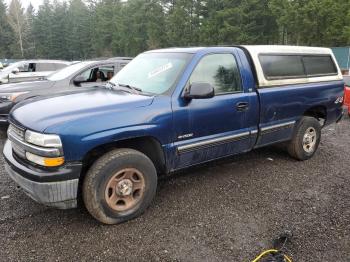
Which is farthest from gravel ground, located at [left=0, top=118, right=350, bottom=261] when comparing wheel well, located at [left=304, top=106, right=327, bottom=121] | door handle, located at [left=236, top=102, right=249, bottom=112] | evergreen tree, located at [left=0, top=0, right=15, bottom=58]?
evergreen tree, located at [left=0, top=0, right=15, bottom=58]

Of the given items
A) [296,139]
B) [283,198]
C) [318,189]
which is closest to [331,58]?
[296,139]

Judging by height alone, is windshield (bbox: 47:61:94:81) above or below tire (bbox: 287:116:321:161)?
above

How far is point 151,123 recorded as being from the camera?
3654mm

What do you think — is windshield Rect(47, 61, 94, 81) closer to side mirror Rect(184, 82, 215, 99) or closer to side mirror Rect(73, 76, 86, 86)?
side mirror Rect(73, 76, 86, 86)

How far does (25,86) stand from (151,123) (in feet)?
15.3

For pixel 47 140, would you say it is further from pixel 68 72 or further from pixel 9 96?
pixel 68 72

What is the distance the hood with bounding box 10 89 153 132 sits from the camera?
3268mm

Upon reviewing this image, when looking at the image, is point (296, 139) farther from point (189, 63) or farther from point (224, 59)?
point (189, 63)

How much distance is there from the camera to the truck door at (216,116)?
397cm

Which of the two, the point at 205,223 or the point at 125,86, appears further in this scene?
the point at 125,86

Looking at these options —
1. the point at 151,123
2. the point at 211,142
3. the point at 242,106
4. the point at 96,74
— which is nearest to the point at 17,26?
the point at 96,74

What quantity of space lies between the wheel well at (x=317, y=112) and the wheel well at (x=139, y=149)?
304 cm

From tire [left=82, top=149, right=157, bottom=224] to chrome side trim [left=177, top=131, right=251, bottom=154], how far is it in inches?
18.4

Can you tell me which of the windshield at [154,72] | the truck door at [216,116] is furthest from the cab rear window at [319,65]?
the windshield at [154,72]
